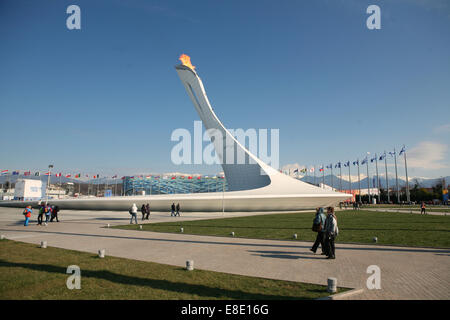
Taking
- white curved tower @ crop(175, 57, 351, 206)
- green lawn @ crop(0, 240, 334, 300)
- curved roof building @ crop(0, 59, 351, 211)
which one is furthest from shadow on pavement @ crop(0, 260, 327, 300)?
white curved tower @ crop(175, 57, 351, 206)

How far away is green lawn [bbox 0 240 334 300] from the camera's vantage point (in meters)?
4.16

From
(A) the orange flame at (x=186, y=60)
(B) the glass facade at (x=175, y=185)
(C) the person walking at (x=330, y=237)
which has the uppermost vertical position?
(A) the orange flame at (x=186, y=60)

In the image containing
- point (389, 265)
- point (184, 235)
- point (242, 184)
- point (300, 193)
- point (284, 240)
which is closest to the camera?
point (389, 265)

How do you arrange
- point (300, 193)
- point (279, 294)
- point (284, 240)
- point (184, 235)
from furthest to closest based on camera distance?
point (300, 193)
point (184, 235)
point (284, 240)
point (279, 294)

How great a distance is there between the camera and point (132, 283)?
4762mm

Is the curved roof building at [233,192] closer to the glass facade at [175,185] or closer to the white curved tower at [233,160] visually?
the white curved tower at [233,160]

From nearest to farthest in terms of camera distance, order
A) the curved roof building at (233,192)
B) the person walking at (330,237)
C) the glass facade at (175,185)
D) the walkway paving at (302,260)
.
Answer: the walkway paving at (302,260), the person walking at (330,237), the curved roof building at (233,192), the glass facade at (175,185)

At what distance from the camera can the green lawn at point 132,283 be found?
416 centimetres

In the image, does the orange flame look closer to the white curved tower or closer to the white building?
the white curved tower

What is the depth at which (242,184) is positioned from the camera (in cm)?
3653

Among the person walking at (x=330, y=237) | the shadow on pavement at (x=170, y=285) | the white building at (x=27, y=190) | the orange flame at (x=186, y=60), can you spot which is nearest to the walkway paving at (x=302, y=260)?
the person walking at (x=330, y=237)
